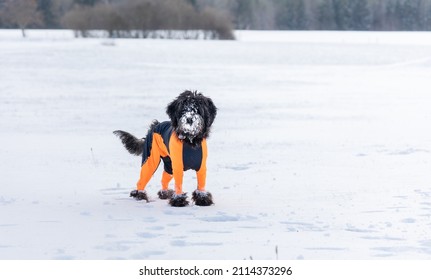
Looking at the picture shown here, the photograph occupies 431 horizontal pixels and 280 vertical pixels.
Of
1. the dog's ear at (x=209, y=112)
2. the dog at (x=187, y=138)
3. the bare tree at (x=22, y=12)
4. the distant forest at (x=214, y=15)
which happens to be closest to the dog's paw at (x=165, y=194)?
the dog at (x=187, y=138)

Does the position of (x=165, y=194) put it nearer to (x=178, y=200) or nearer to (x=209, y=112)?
(x=178, y=200)

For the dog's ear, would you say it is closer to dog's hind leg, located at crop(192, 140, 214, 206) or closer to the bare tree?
dog's hind leg, located at crop(192, 140, 214, 206)

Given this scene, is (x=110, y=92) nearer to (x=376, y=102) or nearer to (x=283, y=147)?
(x=376, y=102)

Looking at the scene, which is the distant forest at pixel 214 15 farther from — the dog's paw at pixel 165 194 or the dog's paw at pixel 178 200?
the dog's paw at pixel 178 200

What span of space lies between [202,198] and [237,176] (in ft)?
5.74

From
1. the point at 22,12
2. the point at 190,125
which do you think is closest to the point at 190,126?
the point at 190,125

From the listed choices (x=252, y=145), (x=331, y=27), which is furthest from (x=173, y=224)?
(x=331, y=27)

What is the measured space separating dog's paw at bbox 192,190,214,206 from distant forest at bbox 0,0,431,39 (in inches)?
2148

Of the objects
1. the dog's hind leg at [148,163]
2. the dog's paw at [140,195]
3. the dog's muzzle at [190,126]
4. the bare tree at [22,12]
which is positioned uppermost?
the bare tree at [22,12]

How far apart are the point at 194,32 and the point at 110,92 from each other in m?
44.8

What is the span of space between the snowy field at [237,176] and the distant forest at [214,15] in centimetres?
4355

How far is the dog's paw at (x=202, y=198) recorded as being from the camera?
676 cm

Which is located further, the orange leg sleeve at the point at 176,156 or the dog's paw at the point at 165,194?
the dog's paw at the point at 165,194

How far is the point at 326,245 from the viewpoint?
17.8 ft
